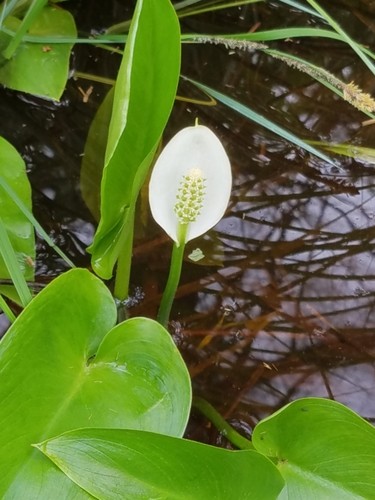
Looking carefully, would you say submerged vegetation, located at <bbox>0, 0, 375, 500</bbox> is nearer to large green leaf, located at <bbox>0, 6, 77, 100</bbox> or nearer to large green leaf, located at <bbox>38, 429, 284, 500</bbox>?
large green leaf, located at <bbox>38, 429, 284, 500</bbox>

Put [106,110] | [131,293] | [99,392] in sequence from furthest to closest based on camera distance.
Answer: [106,110] → [131,293] → [99,392]

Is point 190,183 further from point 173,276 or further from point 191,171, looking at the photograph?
point 173,276

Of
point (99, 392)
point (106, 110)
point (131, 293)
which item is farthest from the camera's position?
point (106, 110)

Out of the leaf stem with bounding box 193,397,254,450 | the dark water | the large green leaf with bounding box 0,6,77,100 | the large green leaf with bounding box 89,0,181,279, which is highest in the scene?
the large green leaf with bounding box 89,0,181,279

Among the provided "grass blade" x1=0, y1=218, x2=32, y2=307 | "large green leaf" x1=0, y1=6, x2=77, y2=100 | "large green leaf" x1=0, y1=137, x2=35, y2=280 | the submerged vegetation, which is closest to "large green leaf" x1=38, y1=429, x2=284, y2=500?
the submerged vegetation

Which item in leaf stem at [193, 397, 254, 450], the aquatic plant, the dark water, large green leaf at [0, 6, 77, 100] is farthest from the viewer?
large green leaf at [0, 6, 77, 100]

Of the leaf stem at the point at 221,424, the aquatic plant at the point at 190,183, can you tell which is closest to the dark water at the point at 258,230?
the leaf stem at the point at 221,424

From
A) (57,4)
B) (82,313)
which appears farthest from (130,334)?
(57,4)

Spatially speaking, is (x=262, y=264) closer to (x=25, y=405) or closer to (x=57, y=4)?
(x=25, y=405)
